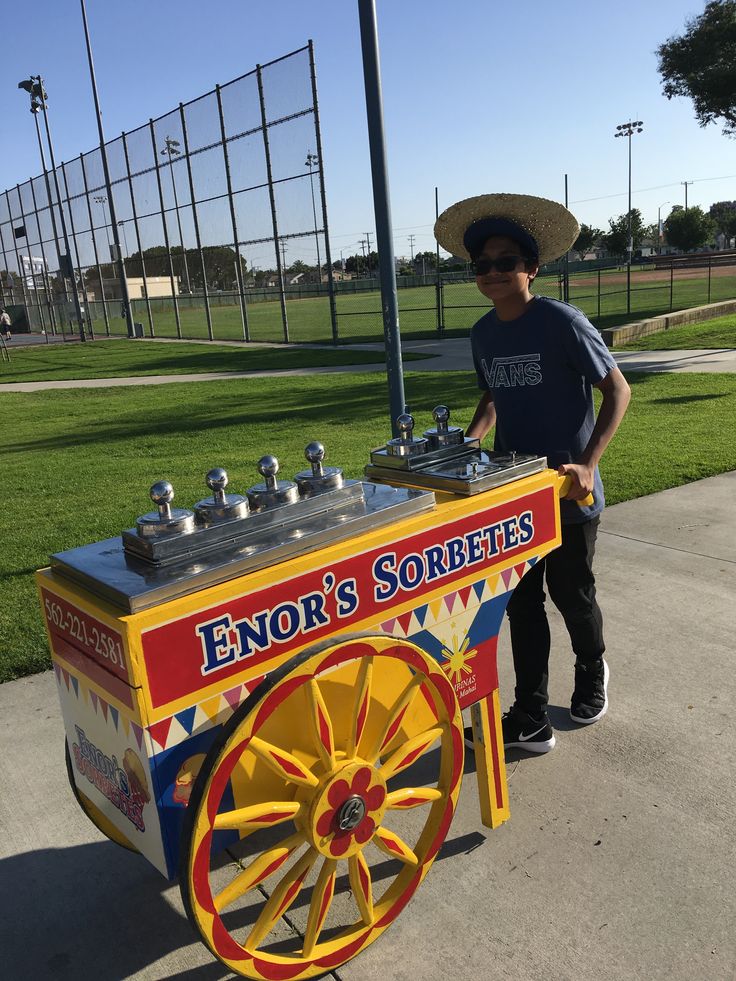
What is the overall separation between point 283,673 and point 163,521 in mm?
433

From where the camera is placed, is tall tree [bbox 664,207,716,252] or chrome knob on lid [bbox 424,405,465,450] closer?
chrome knob on lid [bbox 424,405,465,450]

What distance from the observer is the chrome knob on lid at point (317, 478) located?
2053 mm

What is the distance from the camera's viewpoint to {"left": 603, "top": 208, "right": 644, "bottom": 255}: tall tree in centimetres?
7475

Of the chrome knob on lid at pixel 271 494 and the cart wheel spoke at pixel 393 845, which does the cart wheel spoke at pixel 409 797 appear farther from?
the chrome knob on lid at pixel 271 494

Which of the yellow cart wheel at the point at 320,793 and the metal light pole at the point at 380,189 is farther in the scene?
the metal light pole at the point at 380,189

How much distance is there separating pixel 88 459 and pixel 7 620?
4.35 metres

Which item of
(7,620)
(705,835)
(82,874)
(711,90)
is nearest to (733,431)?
(705,835)

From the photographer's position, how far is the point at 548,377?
8.73ft

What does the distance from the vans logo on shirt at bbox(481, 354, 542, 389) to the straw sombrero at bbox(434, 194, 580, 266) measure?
1.19 ft

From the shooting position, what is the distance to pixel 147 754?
5.47 ft

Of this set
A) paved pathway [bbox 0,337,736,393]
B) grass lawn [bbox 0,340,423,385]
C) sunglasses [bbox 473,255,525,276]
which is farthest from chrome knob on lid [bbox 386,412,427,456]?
grass lawn [bbox 0,340,423,385]

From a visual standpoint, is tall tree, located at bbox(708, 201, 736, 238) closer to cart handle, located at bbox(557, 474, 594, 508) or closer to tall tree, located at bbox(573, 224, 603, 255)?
tall tree, located at bbox(573, 224, 603, 255)

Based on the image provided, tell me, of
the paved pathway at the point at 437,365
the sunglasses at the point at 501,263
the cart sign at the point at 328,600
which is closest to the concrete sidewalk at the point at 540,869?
the cart sign at the point at 328,600

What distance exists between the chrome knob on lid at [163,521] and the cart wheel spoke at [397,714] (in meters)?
0.65
